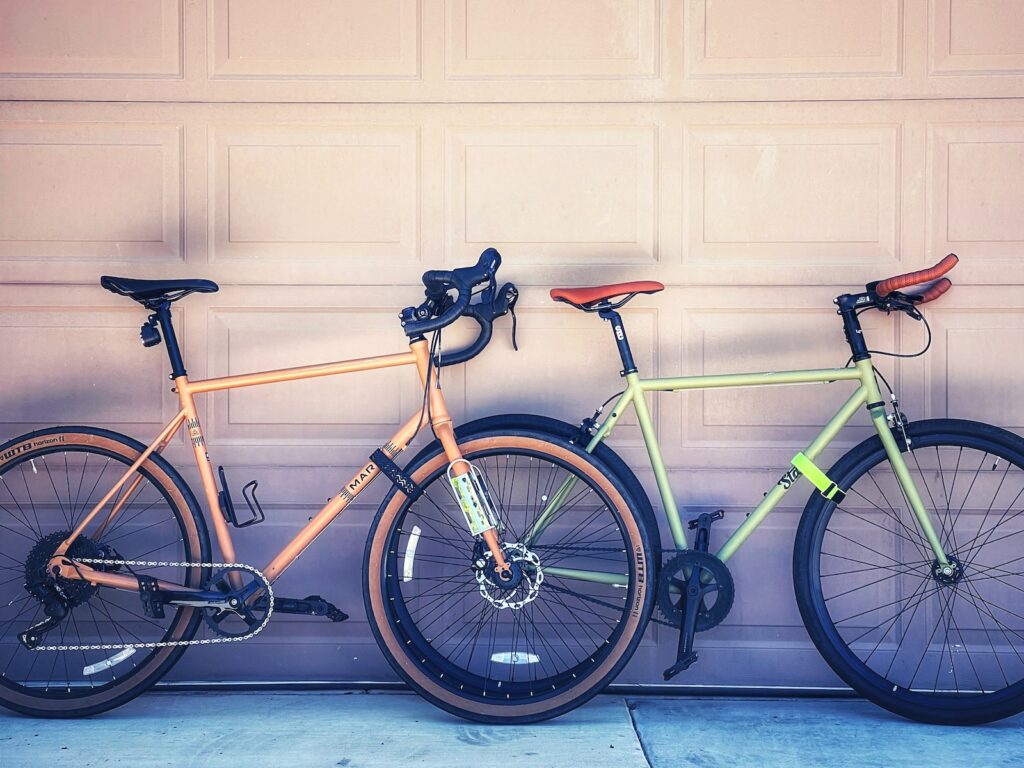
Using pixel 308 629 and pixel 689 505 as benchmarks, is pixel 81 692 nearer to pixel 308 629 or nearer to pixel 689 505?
pixel 308 629

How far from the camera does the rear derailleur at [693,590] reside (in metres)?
2.87

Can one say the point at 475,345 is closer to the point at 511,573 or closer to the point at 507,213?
the point at 507,213

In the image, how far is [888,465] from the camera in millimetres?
3180

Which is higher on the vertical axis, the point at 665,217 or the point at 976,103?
the point at 976,103

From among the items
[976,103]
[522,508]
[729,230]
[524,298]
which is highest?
[976,103]

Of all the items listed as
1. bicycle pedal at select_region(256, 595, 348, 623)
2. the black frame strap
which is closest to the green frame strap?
the black frame strap

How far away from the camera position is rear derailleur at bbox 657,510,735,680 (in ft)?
9.42

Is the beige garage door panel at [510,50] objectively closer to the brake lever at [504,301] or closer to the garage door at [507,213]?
the garage door at [507,213]

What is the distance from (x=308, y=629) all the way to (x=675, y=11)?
8.30 feet

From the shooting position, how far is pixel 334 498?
9.60ft

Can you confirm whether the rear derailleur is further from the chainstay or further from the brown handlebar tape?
the brown handlebar tape

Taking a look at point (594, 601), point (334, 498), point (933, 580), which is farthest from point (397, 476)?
point (933, 580)

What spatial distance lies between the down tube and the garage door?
0.22 metres

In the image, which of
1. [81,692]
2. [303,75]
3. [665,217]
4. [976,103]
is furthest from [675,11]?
[81,692]
